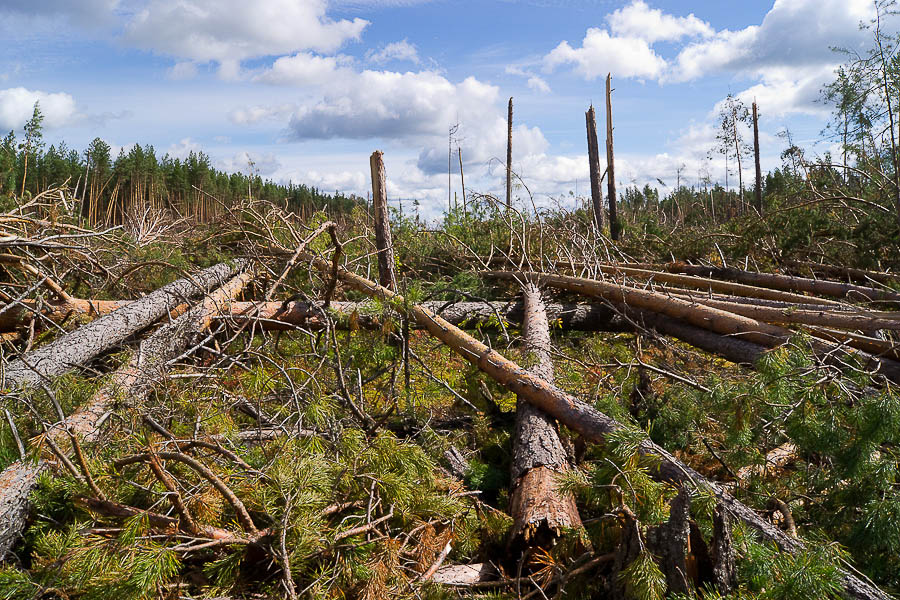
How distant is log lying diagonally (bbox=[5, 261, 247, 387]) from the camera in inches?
142

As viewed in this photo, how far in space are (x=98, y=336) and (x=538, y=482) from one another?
3531mm

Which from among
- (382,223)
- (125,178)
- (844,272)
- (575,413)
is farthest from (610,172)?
(125,178)

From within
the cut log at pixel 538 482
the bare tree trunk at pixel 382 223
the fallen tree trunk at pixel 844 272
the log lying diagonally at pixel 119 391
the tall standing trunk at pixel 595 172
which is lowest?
the cut log at pixel 538 482

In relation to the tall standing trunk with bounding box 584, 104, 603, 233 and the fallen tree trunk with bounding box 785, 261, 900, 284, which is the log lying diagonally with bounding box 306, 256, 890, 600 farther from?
the tall standing trunk with bounding box 584, 104, 603, 233

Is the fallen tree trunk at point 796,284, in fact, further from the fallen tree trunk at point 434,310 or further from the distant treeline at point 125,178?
the distant treeline at point 125,178

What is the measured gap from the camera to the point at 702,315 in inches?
174

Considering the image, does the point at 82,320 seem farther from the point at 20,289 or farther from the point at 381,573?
the point at 381,573

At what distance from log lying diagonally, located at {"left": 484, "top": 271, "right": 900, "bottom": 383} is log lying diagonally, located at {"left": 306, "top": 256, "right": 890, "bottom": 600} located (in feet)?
4.43

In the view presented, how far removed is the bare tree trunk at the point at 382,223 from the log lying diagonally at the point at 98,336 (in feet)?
5.50

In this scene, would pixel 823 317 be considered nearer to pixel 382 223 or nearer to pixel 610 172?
pixel 382 223

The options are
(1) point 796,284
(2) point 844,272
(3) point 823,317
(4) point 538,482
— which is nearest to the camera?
(4) point 538,482

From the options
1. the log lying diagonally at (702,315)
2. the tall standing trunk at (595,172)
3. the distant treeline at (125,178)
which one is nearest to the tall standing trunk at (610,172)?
the tall standing trunk at (595,172)

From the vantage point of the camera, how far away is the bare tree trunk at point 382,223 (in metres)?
5.43

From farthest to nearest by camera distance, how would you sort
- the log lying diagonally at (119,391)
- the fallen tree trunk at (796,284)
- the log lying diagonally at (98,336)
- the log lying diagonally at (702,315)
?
1. the fallen tree trunk at (796,284)
2. the log lying diagonally at (98,336)
3. the log lying diagonally at (702,315)
4. the log lying diagonally at (119,391)
